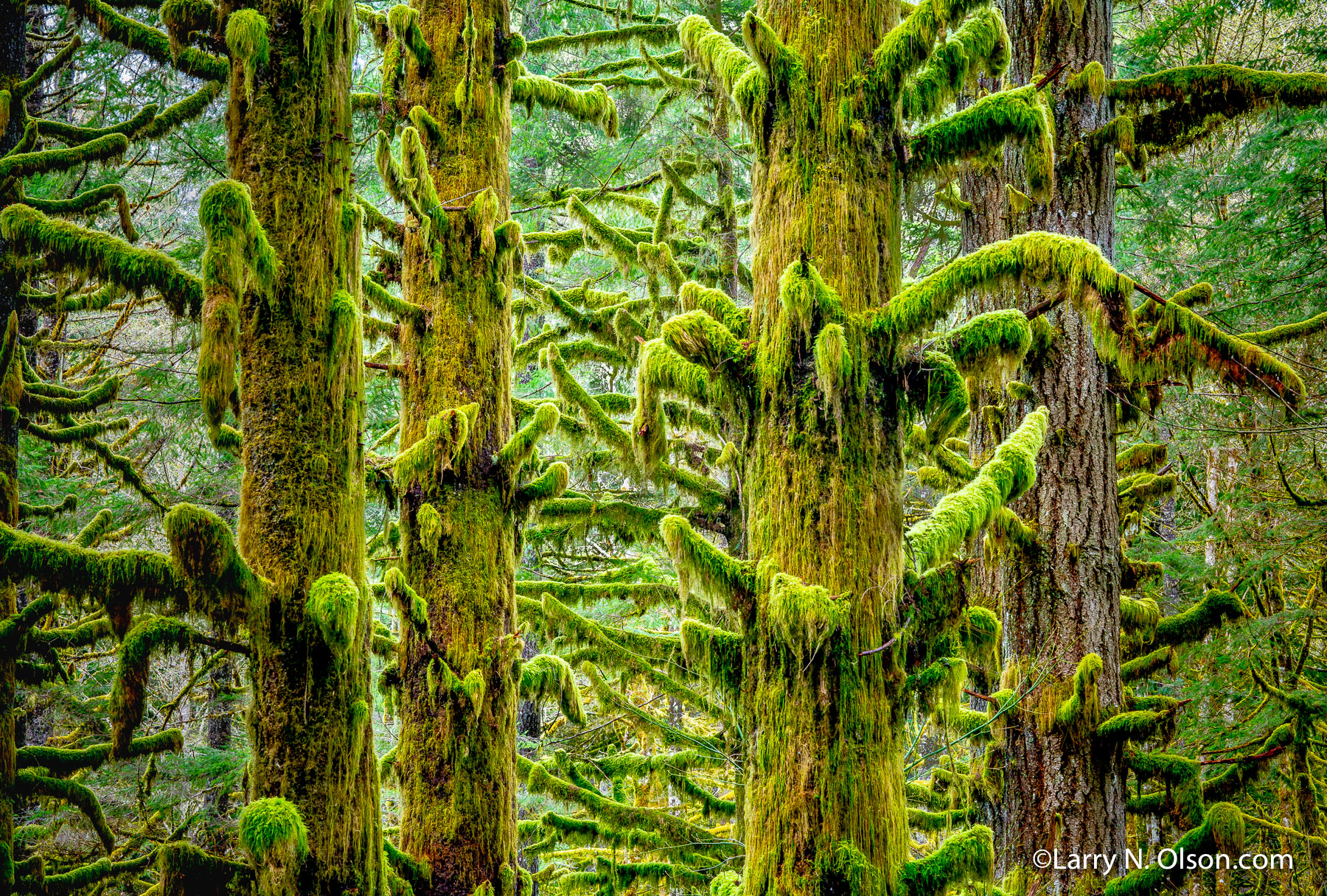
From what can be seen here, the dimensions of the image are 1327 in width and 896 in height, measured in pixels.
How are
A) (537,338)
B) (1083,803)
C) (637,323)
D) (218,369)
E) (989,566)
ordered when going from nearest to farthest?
1. (218,369)
2. (1083,803)
3. (989,566)
4. (637,323)
5. (537,338)

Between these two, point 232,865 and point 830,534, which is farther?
point 232,865

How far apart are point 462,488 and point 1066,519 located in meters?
3.90

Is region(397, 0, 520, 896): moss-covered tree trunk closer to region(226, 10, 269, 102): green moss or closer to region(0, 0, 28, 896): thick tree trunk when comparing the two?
region(226, 10, 269, 102): green moss

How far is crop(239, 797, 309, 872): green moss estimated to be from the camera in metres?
3.41

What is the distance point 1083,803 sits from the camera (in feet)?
17.0

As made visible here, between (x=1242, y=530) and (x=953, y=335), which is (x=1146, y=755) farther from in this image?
(x=953, y=335)

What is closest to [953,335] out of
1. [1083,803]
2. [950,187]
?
[1083,803]

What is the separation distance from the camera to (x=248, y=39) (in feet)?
13.0

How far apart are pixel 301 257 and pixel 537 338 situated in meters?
4.46

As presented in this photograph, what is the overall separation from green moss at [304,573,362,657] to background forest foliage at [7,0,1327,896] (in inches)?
56.9

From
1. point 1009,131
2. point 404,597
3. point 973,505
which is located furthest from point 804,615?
point 404,597

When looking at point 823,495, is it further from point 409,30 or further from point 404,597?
point 409,30

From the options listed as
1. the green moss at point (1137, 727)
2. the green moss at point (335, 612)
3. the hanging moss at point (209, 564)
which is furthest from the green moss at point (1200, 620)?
the hanging moss at point (209, 564)

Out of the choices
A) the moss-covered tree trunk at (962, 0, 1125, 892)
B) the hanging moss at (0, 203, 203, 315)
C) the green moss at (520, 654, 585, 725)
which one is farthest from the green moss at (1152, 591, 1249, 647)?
the hanging moss at (0, 203, 203, 315)
